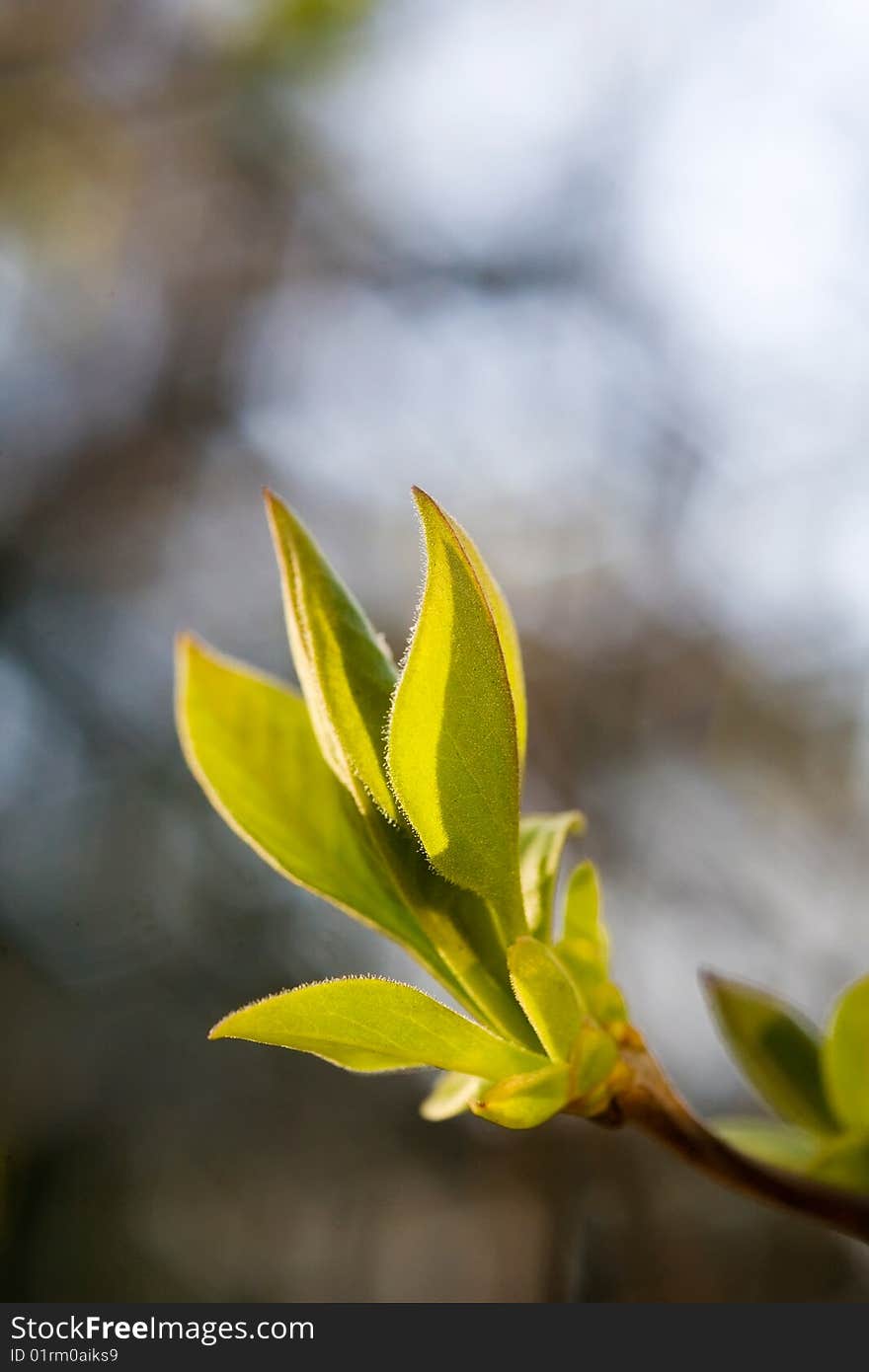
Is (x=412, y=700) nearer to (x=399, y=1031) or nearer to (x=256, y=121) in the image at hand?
(x=399, y=1031)

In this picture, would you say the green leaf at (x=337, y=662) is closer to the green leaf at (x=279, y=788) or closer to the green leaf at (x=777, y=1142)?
the green leaf at (x=279, y=788)

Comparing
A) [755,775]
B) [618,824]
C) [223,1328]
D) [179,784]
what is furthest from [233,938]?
[223,1328]

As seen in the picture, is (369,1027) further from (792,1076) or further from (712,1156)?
(792,1076)

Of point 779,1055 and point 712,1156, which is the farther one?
point 779,1055

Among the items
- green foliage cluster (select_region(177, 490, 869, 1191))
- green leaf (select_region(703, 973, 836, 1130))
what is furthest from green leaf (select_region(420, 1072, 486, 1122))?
green leaf (select_region(703, 973, 836, 1130))

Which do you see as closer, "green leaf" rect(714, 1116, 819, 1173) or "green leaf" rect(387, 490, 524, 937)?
"green leaf" rect(387, 490, 524, 937)

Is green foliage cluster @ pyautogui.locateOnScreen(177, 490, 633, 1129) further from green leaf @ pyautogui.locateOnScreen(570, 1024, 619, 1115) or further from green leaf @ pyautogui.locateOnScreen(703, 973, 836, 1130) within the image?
green leaf @ pyautogui.locateOnScreen(703, 973, 836, 1130)

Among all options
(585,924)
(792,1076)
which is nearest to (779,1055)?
(792,1076)
